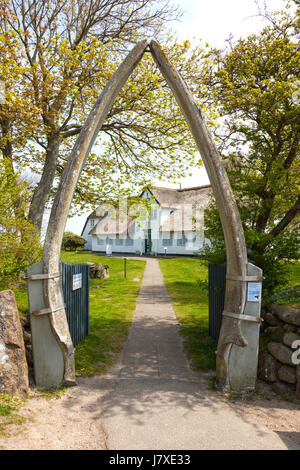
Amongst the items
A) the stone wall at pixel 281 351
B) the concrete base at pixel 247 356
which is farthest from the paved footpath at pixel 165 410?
the stone wall at pixel 281 351

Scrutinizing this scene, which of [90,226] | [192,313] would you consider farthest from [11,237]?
[90,226]

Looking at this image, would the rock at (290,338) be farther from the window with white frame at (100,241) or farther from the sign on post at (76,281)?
the window with white frame at (100,241)

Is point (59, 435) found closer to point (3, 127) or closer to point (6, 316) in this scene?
point (6, 316)

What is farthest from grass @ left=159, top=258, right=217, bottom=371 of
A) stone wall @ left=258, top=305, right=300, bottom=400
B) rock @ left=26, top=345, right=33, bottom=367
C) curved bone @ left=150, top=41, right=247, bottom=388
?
rock @ left=26, top=345, right=33, bottom=367

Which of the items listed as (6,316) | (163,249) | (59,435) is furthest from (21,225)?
(163,249)

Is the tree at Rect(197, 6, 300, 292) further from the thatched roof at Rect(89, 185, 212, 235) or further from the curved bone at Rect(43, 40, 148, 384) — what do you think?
the thatched roof at Rect(89, 185, 212, 235)

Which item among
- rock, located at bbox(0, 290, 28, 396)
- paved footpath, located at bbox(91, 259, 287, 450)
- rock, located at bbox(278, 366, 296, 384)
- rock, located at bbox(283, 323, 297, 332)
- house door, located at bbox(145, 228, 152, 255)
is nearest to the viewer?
paved footpath, located at bbox(91, 259, 287, 450)

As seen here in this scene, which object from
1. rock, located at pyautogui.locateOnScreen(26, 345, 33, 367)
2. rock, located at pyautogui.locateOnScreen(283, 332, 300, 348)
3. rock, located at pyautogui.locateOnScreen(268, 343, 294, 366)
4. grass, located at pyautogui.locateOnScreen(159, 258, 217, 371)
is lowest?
grass, located at pyautogui.locateOnScreen(159, 258, 217, 371)

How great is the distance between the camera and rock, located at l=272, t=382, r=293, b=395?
18.2 ft

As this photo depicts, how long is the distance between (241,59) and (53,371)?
9.37 meters

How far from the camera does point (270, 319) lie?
6.32 metres

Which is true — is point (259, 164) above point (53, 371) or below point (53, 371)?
above

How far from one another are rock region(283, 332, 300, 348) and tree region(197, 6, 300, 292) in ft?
6.90

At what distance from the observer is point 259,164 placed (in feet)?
29.5
